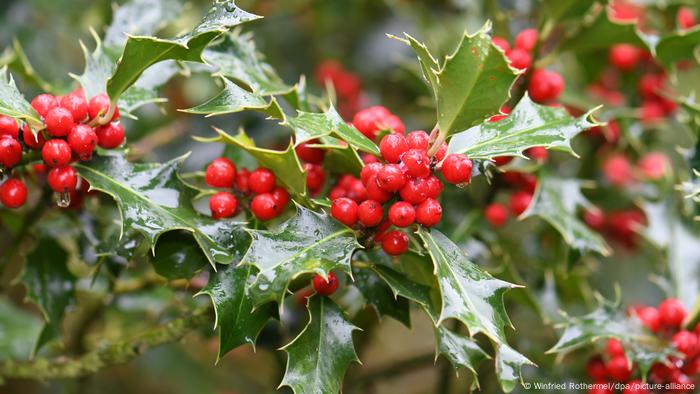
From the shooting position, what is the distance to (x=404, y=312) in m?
1.32

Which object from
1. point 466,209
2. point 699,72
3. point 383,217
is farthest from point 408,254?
point 699,72

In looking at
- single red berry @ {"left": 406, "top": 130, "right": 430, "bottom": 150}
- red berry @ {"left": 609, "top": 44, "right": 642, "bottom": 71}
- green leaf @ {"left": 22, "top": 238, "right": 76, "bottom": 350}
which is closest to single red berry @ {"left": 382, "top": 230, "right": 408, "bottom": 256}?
single red berry @ {"left": 406, "top": 130, "right": 430, "bottom": 150}

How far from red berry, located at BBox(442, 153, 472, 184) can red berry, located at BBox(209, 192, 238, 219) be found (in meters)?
0.38

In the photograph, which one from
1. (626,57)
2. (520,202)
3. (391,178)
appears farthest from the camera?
(626,57)

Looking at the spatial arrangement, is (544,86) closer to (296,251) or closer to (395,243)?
(395,243)

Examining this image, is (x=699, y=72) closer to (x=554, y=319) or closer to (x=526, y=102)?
(x=554, y=319)

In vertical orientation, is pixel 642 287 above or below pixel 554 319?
below

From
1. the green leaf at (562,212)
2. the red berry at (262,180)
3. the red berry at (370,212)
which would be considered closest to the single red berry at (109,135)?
the red berry at (262,180)

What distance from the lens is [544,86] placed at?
160cm

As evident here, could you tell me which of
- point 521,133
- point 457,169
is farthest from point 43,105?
point 521,133

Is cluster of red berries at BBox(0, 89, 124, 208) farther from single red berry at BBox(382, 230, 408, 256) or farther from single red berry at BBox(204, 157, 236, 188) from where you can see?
single red berry at BBox(382, 230, 408, 256)

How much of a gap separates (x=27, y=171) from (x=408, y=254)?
729mm

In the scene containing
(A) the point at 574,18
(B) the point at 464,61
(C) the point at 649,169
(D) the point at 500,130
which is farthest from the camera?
(C) the point at 649,169

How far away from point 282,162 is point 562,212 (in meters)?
0.74
